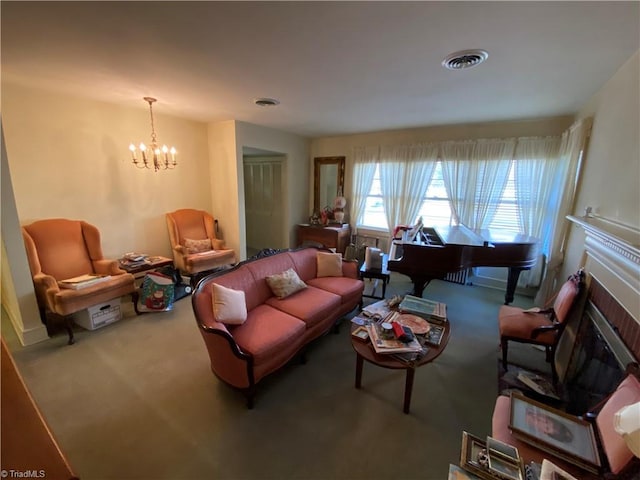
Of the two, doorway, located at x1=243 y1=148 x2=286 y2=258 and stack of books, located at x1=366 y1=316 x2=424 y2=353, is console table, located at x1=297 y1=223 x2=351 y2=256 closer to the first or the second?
doorway, located at x1=243 y1=148 x2=286 y2=258

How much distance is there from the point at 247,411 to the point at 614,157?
342 centimetres

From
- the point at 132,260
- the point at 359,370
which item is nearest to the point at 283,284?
the point at 359,370

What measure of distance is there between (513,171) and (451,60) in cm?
268

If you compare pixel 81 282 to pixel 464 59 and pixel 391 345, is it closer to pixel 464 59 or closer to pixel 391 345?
pixel 391 345

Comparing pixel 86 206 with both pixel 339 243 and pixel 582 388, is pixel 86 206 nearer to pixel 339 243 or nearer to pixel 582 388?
pixel 339 243

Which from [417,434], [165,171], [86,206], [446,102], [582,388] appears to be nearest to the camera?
[417,434]

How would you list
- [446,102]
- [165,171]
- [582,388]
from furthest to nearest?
[165,171], [446,102], [582,388]

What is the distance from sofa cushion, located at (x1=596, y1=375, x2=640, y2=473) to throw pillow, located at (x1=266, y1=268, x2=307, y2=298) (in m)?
2.30

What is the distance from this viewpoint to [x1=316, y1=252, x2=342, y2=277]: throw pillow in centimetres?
336

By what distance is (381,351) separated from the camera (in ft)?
6.16

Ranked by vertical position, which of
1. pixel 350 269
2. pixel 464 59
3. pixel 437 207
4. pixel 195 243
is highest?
pixel 464 59

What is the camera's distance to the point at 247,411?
1938 mm

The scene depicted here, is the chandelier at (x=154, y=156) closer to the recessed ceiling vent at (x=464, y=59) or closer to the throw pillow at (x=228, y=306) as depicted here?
the throw pillow at (x=228, y=306)

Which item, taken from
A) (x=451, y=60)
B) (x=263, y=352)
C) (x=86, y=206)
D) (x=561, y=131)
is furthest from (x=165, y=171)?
(x=561, y=131)
